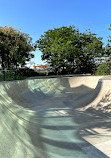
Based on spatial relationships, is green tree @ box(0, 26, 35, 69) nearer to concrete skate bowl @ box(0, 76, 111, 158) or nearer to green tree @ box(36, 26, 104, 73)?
green tree @ box(36, 26, 104, 73)

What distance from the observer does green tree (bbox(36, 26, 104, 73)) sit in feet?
86.9

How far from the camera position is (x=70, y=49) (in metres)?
26.4

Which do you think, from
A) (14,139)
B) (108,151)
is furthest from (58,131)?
(14,139)

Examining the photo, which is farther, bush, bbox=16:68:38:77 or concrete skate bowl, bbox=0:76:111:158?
bush, bbox=16:68:38:77

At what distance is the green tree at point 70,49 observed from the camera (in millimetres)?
26500

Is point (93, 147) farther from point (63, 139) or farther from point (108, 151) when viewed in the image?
point (63, 139)

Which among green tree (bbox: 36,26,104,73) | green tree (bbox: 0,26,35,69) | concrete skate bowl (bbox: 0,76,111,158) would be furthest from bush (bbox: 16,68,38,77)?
concrete skate bowl (bbox: 0,76,111,158)

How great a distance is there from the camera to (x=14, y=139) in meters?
2.89

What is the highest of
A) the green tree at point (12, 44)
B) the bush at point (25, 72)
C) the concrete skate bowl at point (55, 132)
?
the green tree at point (12, 44)

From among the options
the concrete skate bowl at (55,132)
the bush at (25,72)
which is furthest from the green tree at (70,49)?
the concrete skate bowl at (55,132)

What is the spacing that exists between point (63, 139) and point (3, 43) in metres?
18.0

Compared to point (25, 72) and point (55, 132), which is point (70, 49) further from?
point (55, 132)

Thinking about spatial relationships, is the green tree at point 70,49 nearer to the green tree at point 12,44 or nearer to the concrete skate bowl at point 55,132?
the green tree at point 12,44

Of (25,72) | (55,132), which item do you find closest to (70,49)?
(25,72)
